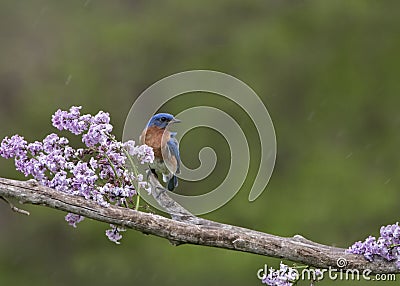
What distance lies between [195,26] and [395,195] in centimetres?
226

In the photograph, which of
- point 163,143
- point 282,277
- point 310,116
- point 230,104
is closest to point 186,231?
point 282,277

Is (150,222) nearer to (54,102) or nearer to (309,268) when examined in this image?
(309,268)

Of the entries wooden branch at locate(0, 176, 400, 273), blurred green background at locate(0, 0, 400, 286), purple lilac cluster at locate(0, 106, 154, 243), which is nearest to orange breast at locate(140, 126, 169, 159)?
purple lilac cluster at locate(0, 106, 154, 243)

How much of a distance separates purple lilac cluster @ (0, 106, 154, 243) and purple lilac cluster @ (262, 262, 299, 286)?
1.35 ft

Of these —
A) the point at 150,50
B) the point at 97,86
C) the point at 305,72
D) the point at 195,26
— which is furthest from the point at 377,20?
the point at 97,86

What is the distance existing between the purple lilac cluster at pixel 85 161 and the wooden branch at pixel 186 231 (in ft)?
0.13

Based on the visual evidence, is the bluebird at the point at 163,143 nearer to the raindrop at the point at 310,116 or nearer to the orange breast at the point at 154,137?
the orange breast at the point at 154,137

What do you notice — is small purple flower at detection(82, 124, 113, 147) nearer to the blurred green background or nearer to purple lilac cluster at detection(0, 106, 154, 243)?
purple lilac cluster at detection(0, 106, 154, 243)

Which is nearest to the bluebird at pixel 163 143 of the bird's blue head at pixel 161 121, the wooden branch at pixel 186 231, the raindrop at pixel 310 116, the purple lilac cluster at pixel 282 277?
the bird's blue head at pixel 161 121

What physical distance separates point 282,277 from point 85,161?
1.99 ft

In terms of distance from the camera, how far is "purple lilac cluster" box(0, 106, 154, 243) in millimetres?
2010

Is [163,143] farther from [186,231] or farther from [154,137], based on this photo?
[186,231]

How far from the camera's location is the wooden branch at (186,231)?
6.42 ft

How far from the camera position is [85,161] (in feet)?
6.88
